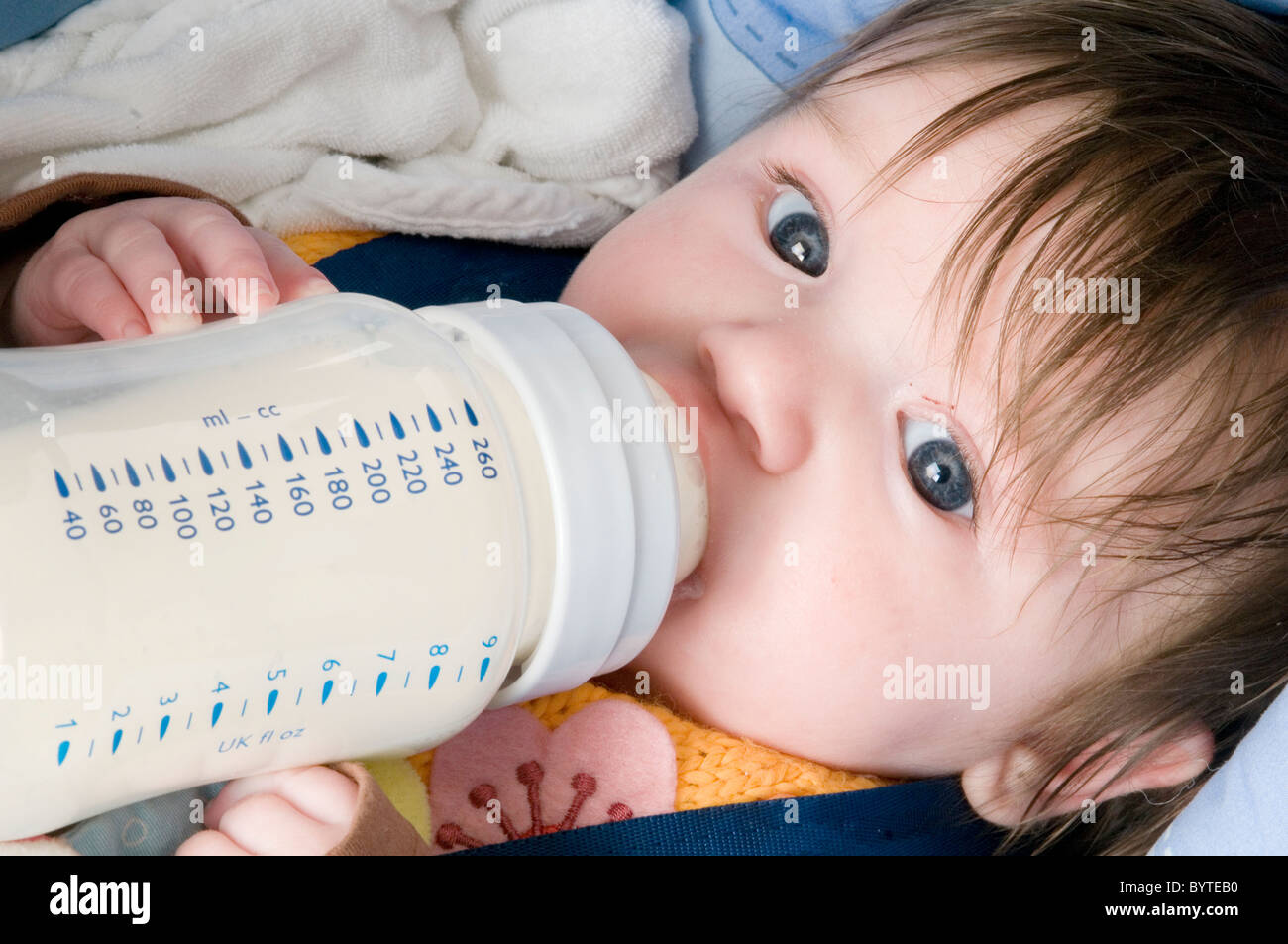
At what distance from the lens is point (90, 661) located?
0.56 metres

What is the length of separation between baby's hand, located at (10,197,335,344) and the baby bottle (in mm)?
88

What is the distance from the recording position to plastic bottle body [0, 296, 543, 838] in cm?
56

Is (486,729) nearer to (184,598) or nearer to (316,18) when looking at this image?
(184,598)

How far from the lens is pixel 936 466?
2.86 ft

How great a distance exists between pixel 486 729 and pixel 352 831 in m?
0.26

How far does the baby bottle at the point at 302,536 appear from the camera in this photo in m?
0.56

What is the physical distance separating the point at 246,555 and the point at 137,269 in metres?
0.35

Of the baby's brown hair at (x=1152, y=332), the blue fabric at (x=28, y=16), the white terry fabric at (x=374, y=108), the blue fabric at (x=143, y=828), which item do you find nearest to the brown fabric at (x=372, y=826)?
the blue fabric at (x=143, y=828)

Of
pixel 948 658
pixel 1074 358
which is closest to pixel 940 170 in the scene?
pixel 1074 358

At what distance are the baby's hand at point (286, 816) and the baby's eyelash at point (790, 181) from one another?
549 mm

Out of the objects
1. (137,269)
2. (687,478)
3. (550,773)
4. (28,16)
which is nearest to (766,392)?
(687,478)

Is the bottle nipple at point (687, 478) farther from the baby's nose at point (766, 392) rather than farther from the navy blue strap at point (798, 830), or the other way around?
the navy blue strap at point (798, 830)

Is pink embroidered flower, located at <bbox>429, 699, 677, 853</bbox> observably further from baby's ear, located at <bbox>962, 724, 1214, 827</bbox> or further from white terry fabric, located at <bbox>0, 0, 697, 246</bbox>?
white terry fabric, located at <bbox>0, 0, 697, 246</bbox>

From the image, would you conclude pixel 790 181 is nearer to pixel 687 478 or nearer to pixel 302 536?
pixel 687 478
